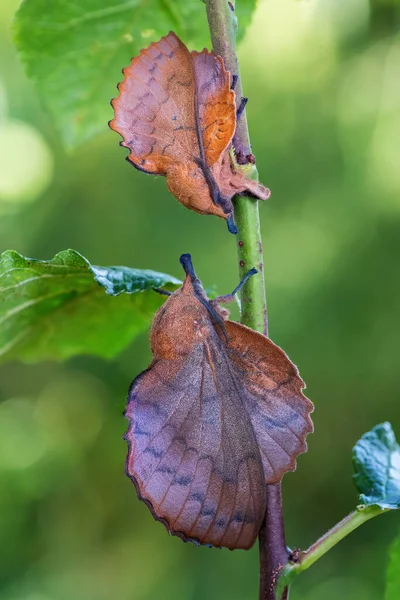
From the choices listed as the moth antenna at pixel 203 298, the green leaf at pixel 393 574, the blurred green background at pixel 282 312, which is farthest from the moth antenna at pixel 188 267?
the blurred green background at pixel 282 312

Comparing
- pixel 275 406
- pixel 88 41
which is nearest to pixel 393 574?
pixel 275 406

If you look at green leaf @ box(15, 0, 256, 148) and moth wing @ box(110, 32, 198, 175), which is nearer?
moth wing @ box(110, 32, 198, 175)

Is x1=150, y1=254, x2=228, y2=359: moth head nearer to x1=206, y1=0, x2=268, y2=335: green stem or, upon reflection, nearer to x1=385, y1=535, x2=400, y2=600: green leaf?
x1=206, y1=0, x2=268, y2=335: green stem

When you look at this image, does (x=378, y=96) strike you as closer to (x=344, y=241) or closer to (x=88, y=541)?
(x=344, y=241)

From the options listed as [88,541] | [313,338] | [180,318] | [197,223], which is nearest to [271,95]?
[197,223]

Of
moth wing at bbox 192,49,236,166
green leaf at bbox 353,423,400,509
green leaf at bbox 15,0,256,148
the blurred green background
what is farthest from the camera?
the blurred green background

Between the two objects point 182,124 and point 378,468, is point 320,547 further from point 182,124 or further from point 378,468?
point 182,124

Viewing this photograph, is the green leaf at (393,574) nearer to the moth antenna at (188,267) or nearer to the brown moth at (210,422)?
the brown moth at (210,422)

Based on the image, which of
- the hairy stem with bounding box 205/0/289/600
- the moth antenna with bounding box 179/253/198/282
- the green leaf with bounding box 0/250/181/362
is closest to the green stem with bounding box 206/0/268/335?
the hairy stem with bounding box 205/0/289/600
